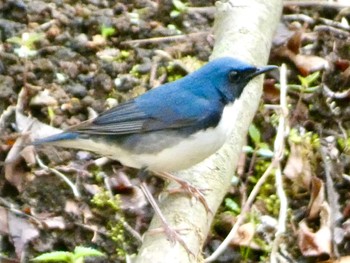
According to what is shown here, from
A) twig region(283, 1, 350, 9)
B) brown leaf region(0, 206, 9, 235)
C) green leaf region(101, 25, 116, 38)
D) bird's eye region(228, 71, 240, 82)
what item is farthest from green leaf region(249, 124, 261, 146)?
twig region(283, 1, 350, 9)

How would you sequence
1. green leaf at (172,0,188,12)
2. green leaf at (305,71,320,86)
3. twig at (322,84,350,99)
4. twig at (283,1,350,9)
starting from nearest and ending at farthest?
1. green leaf at (305,71,320,86)
2. twig at (322,84,350,99)
3. green leaf at (172,0,188,12)
4. twig at (283,1,350,9)

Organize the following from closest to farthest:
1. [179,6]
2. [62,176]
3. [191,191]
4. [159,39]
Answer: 1. [191,191]
2. [62,176]
3. [159,39]
4. [179,6]

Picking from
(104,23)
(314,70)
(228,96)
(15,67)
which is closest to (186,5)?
(104,23)

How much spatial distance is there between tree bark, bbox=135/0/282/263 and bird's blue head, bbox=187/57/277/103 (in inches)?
13.3

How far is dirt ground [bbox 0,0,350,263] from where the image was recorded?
5.26 meters

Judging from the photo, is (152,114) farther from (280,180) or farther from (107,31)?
(107,31)

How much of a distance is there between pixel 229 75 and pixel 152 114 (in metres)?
0.51

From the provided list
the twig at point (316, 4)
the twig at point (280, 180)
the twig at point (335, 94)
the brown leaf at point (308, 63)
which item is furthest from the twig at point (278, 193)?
the twig at point (316, 4)

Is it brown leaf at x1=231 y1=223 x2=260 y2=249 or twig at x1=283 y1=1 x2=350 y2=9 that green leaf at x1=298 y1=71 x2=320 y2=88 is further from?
brown leaf at x1=231 y1=223 x2=260 y2=249

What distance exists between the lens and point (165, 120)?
5.04 metres

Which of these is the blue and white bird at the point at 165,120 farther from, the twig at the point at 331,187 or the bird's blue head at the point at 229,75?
the twig at the point at 331,187

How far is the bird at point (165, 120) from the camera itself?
4.91m

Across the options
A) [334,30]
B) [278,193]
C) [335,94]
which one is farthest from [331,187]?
[334,30]

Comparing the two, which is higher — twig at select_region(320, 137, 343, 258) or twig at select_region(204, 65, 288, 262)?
twig at select_region(204, 65, 288, 262)
